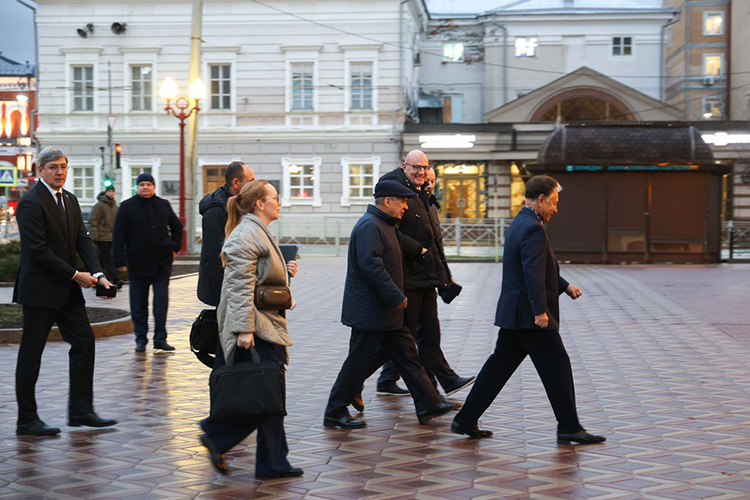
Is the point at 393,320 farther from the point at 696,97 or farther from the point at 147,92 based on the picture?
the point at 696,97

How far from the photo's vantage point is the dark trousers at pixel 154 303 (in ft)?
33.0

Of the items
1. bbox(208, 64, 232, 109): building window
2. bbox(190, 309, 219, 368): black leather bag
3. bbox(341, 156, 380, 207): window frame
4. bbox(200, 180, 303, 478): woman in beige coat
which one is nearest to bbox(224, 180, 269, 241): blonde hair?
bbox(200, 180, 303, 478): woman in beige coat

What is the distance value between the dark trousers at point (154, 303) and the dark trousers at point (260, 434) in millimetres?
4499

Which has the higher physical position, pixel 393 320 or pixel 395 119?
pixel 395 119

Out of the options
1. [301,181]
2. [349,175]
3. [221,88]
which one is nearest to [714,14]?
[349,175]

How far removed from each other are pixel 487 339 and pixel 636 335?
184 cm

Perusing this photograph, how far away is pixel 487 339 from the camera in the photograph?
11.4 m

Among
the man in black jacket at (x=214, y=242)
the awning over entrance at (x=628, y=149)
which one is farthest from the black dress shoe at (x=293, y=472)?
the awning over entrance at (x=628, y=149)

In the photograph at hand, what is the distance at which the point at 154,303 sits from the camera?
10.2m

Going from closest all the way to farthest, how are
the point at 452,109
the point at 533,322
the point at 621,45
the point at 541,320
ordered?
the point at 541,320 < the point at 533,322 < the point at 621,45 < the point at 452,109

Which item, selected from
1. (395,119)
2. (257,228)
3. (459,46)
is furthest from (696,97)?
(257,228)

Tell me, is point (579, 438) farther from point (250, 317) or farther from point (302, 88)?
point (302, 88)

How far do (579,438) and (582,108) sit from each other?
114 ft

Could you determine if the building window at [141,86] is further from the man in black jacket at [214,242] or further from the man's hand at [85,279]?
the man's hand at [85,279]
